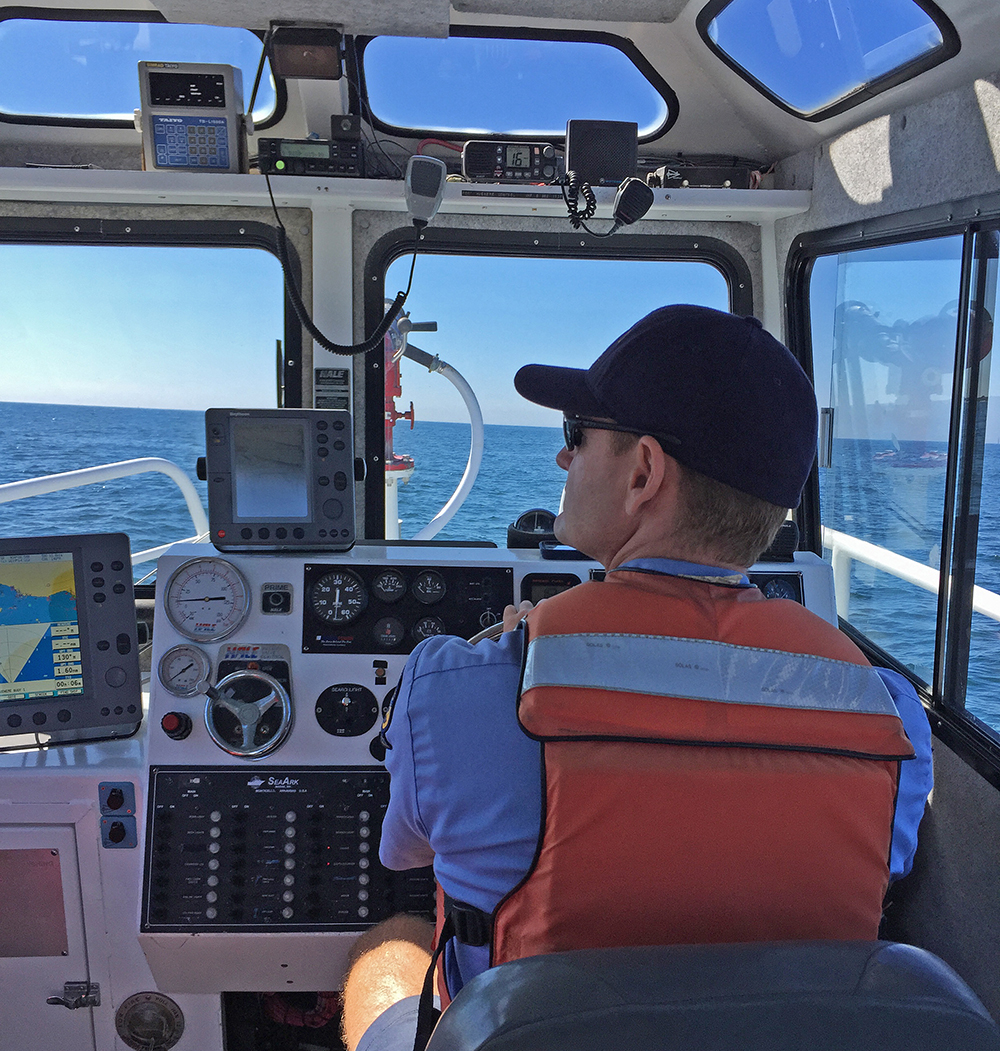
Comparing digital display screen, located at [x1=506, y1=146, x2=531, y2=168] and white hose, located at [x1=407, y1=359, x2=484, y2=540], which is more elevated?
digital display screen, located at [x1=506, y1=146, x2=531, y2=168]

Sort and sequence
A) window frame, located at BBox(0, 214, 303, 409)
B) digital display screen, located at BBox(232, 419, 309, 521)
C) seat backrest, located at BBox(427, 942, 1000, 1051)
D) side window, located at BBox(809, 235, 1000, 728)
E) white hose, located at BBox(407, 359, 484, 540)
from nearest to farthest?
seat backrest, located at BBox(427, 942, 1000, 1051) < digital display screen, located at BBox(232, 419, 309, 521) < side window, located at BBox(809, 235, 1000, 728) < window frame, located at BBox(0, 214, 303, 409) < white hose, located at BBox(407, 359, 484, 540)

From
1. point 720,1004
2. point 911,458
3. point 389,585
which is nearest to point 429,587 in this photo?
point 389,585

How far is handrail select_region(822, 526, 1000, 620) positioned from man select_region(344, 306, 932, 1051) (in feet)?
4.49

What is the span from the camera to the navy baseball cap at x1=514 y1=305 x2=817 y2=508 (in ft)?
3.24

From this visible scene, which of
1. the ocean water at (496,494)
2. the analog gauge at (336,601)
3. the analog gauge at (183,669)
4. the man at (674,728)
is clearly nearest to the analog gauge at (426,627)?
the analog gauge at (336,601)

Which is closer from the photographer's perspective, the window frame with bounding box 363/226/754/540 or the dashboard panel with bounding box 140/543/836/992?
the dashboard panel with bounding box 140/543/836/992

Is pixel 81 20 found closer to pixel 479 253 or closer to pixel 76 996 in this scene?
pixel 479 253

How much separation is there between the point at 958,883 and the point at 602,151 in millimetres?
1919

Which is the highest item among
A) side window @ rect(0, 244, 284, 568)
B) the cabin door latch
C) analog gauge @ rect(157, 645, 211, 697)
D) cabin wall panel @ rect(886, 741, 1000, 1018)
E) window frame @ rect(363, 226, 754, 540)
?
side window @ rect(0, 244, 284, 568)

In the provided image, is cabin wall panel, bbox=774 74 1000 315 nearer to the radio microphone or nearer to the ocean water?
the ocean water

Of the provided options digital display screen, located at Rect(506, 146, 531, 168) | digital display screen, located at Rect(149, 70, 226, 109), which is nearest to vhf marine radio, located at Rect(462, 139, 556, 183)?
digital display screen, located at Rect(506, 146, 531, 168)

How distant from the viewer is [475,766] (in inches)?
36.0

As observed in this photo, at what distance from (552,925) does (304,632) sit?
1.13m

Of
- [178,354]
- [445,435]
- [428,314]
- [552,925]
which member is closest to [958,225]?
[552,925]
